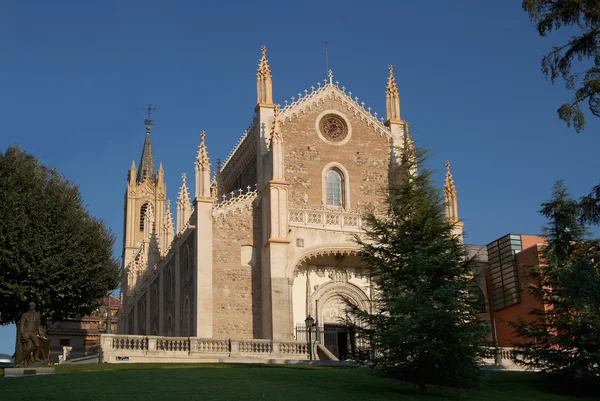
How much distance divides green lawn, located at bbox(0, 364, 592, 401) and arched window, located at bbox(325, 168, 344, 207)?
17677 mm

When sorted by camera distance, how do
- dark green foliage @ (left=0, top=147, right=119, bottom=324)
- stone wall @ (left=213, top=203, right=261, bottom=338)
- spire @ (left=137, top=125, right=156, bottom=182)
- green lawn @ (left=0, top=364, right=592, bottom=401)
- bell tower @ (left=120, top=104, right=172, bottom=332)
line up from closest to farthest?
1. green lawn @ (left=0, top=364, right=592, bottom=401)
2. dark green foliage @ (left=0, top=147, right=119, bottom=324)
3. stone wall @ (left=213, top=203, right=261, bottom=338)
4. bell tower @ (left=120, top=104, right=172, bottom=332)
5. spire @ (left=137, top=125, right=156, bottom=182)

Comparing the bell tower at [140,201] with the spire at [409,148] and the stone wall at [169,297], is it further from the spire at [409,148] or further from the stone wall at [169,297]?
the spire at [409,148]

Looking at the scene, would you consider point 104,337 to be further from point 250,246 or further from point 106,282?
point 250,246

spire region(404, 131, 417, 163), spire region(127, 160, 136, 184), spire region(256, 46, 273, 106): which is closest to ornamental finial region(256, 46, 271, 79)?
spire region(256, 46, 273, 106)

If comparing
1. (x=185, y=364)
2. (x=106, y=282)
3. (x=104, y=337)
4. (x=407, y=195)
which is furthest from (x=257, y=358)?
(x=407, y=195)

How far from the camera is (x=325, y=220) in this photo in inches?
1721

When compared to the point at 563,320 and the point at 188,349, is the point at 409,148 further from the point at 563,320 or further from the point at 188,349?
the point at 188,349

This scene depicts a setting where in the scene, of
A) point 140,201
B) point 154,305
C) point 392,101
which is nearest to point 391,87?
point 392,101

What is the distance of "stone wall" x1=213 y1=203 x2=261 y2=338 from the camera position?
135 ft

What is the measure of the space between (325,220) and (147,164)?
48.1 meters

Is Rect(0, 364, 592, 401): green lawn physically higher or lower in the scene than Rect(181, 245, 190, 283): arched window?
lower

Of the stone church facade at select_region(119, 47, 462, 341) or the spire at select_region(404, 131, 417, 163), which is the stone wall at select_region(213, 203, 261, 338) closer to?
the stone church facade at select_region(119, 47, 462, 341)

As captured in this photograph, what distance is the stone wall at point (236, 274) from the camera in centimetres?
4116

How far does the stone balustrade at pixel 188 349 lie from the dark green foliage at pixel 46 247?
16.6ft
